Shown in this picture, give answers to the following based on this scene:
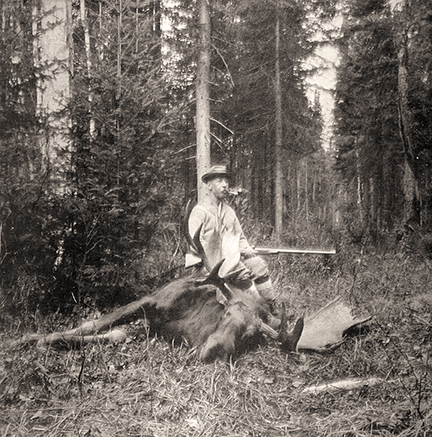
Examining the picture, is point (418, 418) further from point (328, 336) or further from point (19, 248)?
point (19, 248)

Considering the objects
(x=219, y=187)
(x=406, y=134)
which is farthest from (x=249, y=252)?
(x=406, y=134)

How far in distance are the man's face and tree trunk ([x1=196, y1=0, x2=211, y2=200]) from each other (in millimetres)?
585

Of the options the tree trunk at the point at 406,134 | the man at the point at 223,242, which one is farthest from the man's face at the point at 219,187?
the tree trunk at the point at 406,134

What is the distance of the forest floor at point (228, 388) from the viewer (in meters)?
2.99

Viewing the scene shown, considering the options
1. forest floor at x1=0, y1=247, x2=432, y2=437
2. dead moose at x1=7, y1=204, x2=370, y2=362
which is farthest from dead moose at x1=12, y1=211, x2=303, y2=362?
forest floor at x1=0, y1=247, x2=432, y2=437

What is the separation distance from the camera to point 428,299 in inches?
173

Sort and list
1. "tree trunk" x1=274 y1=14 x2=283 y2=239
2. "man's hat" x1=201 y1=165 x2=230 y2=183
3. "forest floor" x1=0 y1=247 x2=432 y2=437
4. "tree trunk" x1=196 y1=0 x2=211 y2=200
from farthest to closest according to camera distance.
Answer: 1. "tree trunk" x1=274 y1=14 x2=283 y2=239
2. "tree trunk" x1=196 y1=0 x2=211 y2=200
3. "man's hat" x1=201 y1=165 x2=230 y2=183
4. "forest floor" x1=0 y1=247 x2=432 y2=437

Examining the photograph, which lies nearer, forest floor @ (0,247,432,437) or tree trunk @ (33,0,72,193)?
forest floor @ (0,247,432,437)

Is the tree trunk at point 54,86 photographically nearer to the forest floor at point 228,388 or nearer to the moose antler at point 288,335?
the forest floor at point 228,388

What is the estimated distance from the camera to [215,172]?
4348mm

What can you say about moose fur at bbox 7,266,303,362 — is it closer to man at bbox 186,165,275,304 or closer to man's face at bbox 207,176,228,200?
man at bbox 186,165,275,304

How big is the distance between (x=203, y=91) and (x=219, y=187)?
60.3 inches

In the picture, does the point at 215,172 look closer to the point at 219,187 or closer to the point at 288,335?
the point at 219,187

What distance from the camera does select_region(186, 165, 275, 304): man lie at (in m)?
4.23
